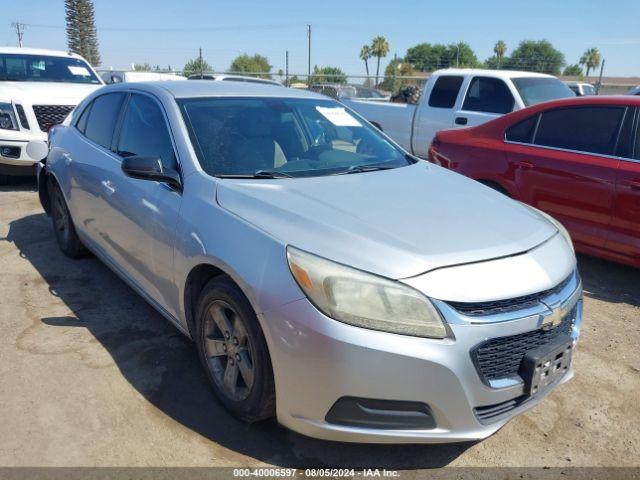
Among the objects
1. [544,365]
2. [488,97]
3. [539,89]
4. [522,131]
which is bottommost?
[544,365]

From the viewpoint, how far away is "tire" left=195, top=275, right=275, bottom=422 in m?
2.38

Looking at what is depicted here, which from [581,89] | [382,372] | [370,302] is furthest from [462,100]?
[382,372]

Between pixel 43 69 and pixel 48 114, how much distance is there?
5.16 ft

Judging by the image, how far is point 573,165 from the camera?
15.6 ft

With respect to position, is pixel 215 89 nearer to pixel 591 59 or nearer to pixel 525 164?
pixel 525 164

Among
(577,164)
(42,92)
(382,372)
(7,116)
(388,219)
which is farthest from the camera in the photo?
(42,92)

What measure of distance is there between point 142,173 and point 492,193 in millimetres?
2006

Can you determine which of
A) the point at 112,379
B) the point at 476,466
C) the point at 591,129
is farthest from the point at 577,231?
the point at 112,379

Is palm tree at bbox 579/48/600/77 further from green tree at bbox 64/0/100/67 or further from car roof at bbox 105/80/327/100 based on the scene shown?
car roof at bbox 105/80/327/100

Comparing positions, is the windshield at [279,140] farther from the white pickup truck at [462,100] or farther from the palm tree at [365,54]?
the palm tree at [365,54]

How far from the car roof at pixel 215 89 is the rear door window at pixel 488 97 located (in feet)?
14.9

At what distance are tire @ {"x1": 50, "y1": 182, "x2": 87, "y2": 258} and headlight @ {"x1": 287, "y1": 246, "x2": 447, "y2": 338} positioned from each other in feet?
11.0

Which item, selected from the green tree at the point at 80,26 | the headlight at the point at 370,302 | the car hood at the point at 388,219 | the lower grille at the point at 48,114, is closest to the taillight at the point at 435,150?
the car hood at the point at 388,219

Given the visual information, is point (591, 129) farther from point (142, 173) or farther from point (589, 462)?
point (142, 173)
